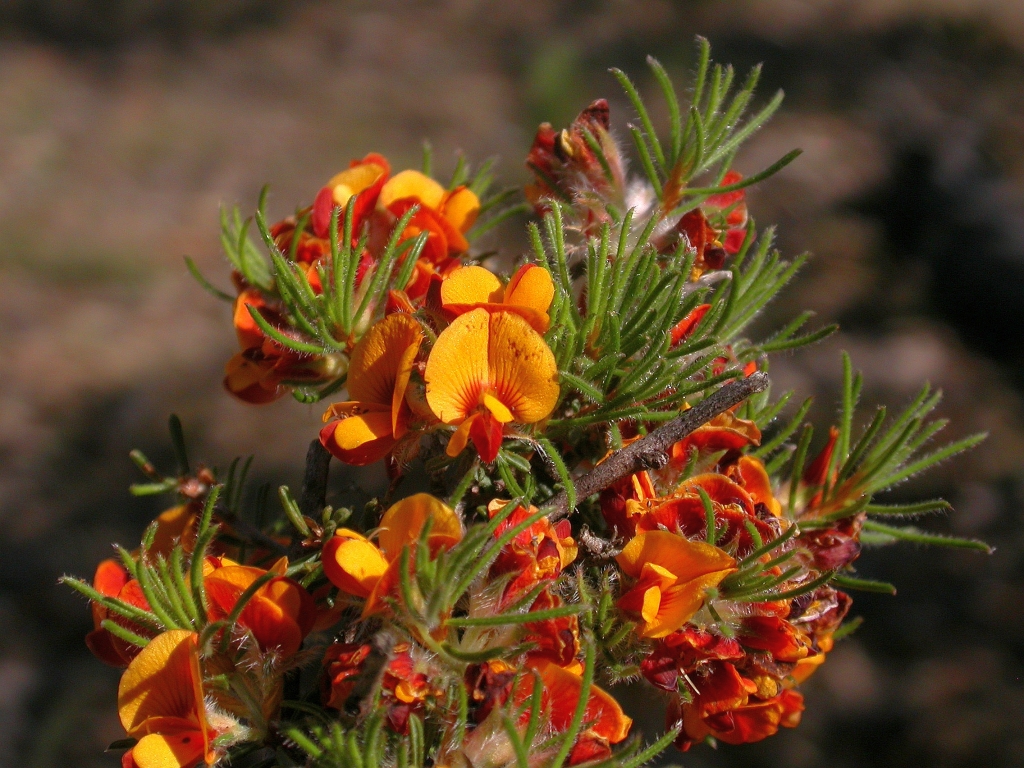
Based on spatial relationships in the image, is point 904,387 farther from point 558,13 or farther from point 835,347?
point 558,13

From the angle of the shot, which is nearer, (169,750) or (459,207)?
(169,750)

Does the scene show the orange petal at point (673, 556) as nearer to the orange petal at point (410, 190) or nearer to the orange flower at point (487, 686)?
the orange flower at point (487, 686)

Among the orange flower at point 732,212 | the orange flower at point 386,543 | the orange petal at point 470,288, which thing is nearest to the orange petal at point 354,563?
the orange flower at point 386,543

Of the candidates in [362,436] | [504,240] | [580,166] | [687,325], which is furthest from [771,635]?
[504,240]

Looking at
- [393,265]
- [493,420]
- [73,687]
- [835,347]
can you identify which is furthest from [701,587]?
[835,347]

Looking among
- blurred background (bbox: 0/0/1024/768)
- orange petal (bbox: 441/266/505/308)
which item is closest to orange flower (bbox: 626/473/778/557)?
orange petal (bbox: 441/266/505/308)

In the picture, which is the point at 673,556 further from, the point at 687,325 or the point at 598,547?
the point at 687,325

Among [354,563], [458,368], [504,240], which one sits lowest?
[504,240]
